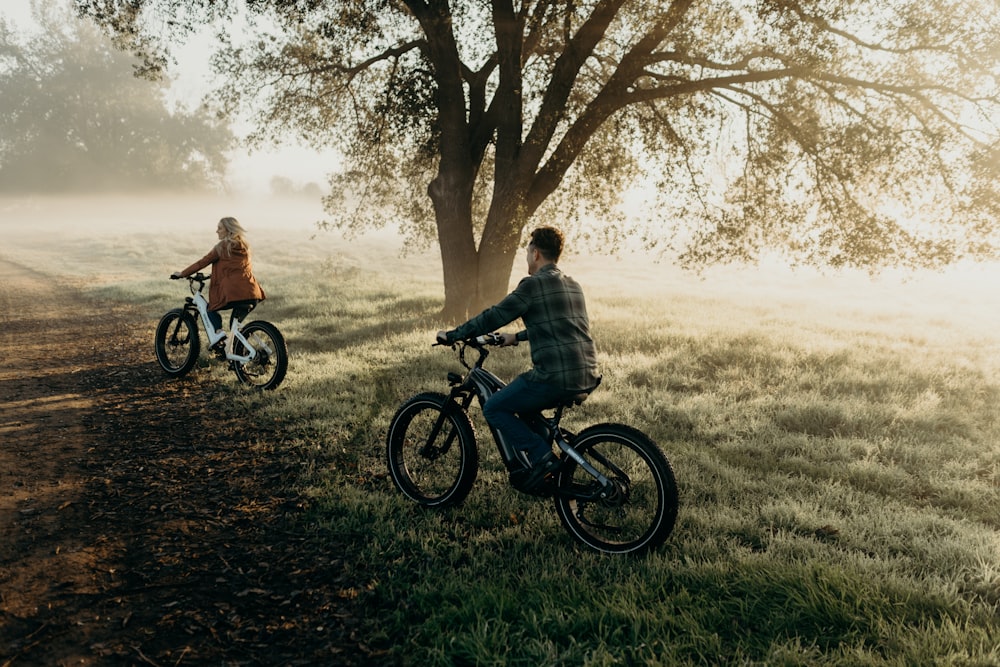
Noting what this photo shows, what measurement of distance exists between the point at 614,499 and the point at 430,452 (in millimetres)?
A: 1883

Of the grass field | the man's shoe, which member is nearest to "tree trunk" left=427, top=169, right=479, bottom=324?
the grass field

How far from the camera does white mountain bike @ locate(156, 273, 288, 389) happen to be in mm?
8688

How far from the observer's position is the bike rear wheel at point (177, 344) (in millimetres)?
9383

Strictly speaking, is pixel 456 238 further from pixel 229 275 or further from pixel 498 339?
pixel 498 339

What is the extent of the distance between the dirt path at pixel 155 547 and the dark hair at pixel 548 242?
9.34ft

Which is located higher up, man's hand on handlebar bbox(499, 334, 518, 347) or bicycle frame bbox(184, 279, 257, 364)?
man's hand on handlebar bbox(499, 334, 518, 347)

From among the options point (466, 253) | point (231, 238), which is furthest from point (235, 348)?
point (466, 253)

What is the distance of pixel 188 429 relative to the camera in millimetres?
7336

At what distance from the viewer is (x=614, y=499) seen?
14.3ft

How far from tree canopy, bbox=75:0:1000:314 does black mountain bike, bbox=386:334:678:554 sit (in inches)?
319

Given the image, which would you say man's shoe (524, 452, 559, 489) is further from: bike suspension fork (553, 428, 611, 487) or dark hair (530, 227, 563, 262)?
dark hair (530, 227, 563, 262)

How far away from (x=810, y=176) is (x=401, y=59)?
9706 millimetres

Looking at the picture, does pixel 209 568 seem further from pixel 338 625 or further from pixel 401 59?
pixel 401 59

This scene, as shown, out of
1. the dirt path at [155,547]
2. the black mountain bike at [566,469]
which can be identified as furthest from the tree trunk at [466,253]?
the black mountain bike at [566,469]
